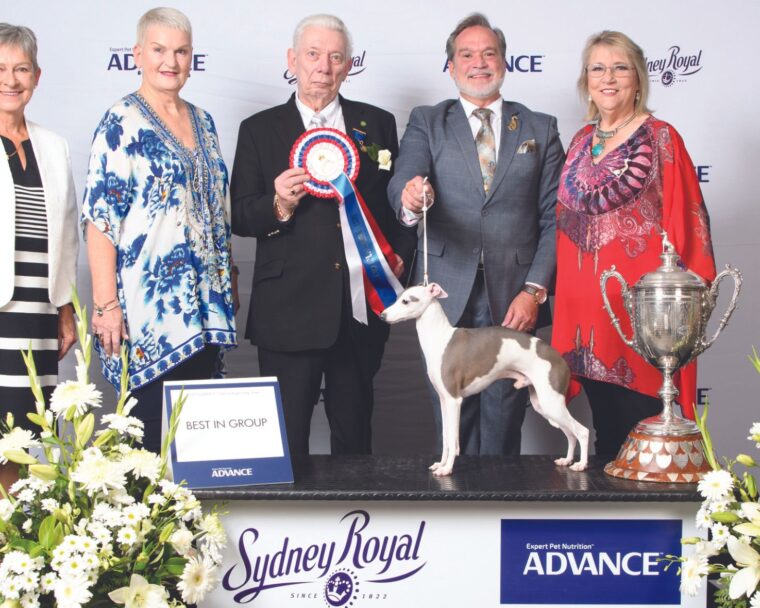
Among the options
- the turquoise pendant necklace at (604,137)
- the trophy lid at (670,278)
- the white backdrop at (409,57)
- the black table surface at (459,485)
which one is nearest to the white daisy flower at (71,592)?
the black table surface at (459,485)

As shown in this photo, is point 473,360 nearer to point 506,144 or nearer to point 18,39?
point 506,144

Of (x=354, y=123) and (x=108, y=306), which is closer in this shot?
(x=108, y=306)

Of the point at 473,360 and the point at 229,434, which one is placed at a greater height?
the point at 473,360

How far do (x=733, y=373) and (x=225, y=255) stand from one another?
6.26 feet

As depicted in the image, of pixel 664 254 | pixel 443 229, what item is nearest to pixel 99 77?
pixel 443 229

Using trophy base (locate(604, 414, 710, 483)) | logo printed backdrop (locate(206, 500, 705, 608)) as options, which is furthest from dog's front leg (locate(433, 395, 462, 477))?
trophy base (locate(604, 414, 710, 483))

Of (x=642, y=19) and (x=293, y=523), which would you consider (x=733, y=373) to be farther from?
(x=293, y=523)

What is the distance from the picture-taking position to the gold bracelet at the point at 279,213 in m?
2.29

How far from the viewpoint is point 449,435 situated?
6.10ft

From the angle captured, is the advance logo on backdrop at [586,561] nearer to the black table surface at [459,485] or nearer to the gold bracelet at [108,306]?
the black table surface at [459,485]

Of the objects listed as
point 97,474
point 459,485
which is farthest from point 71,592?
point 459,485

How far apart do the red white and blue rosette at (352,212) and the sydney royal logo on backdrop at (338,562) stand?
0.73 m

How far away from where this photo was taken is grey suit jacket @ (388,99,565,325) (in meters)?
2.36

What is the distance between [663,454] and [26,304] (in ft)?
A: 4.94
